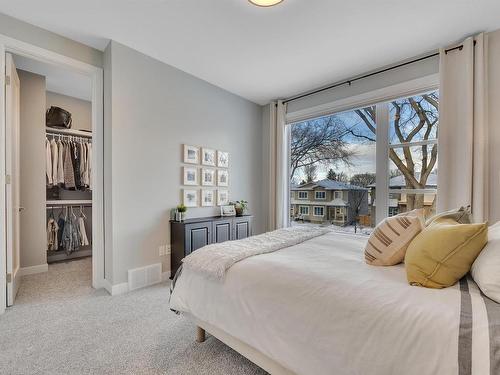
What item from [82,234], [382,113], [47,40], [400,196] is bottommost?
[82,234]

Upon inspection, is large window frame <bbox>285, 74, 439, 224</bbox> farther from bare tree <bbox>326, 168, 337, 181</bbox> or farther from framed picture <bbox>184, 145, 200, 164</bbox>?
Answer: framed picture <bbox>184, 145, 200, 164</bbox>

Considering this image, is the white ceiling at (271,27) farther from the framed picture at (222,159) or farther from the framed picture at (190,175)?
the framed picture at (190,175)

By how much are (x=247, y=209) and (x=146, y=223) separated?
5.77 ft

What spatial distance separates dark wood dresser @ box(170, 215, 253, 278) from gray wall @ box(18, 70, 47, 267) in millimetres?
1837

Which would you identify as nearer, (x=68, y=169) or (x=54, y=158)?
(x=54, y=158)

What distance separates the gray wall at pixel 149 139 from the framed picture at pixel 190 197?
9 centimetres

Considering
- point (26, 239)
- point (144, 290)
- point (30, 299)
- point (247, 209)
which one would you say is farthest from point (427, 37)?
point (26, 239)

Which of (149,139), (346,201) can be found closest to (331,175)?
(346,201)

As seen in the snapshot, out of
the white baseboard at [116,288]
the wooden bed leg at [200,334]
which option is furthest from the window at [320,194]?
the white baseboard at [116,288]

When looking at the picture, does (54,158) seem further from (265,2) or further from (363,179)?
(363,179)

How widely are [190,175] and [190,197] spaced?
299mm

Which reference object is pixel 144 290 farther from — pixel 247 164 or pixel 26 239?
pixel 247 164

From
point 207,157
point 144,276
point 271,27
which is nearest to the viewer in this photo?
point 271,27

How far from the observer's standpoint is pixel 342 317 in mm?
1070
